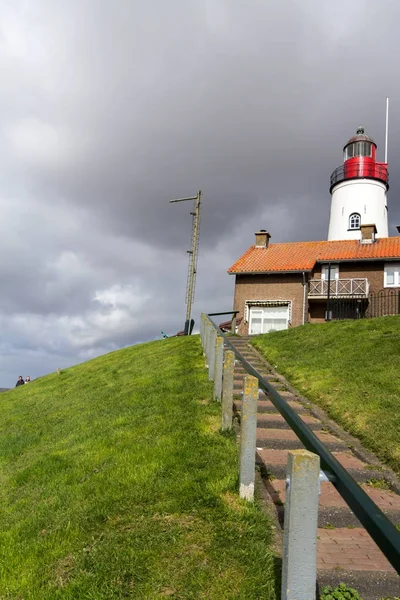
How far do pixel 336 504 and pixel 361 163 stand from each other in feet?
123

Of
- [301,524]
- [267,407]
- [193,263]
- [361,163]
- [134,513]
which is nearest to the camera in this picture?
[301,524]

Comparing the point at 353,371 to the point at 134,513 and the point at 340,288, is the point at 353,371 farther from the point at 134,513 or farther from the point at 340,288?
the point at 340,288

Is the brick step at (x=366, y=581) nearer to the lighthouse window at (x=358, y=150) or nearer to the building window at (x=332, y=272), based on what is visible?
the building window at (x=332, y=272)

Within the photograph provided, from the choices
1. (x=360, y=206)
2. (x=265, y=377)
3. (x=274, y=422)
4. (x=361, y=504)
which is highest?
(x=360, y=206)

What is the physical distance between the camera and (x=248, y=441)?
486cm

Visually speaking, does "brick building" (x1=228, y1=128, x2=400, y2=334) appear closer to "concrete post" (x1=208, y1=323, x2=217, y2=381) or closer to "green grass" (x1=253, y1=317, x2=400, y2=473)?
"green grass" (x1=253, y1=317, x2=400, y2=473)

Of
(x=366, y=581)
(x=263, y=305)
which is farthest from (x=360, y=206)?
(x=366, y=581)

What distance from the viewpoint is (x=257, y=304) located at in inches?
1264

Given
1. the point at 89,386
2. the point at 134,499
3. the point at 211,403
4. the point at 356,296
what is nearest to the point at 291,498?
the point at 134,499

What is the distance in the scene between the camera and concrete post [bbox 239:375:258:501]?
4.75 metres

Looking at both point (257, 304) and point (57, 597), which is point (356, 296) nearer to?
point (257, 304)

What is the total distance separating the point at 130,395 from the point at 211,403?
2405mm

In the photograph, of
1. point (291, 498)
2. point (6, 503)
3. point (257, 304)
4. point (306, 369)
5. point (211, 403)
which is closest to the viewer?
point (291, 498)

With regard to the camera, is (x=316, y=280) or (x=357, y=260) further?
(x=316, y=280)
